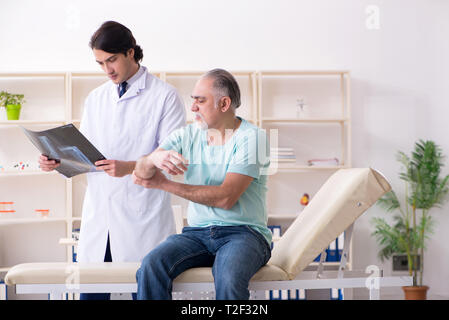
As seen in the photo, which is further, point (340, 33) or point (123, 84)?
point (340, 33)

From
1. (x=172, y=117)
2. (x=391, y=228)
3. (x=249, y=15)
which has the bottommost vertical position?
(x=391, y=228)

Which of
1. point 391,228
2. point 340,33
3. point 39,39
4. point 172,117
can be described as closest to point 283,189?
point 391,228

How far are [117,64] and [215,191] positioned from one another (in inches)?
17.7

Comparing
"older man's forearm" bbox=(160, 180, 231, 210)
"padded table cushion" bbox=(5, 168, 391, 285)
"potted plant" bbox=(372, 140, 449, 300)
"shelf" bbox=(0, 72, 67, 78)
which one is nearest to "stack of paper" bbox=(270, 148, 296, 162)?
"potted plant" bbox=(372, 140, 449, 300)

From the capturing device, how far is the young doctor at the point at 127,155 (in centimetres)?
156

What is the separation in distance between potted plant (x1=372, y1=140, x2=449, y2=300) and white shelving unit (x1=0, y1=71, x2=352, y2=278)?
1.36 feet

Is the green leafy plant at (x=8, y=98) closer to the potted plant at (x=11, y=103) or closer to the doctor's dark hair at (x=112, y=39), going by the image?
the potted plant at (x=11, y=103)

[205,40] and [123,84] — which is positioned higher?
[205,40]

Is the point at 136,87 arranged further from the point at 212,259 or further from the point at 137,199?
the point at 212,259

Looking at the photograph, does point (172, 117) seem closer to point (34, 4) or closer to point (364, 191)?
point (364, 191)

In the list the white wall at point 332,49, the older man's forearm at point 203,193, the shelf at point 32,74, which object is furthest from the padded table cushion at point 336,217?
the shelf at point 32,74

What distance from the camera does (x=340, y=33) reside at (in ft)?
11.8

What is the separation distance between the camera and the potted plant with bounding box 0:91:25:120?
134 inches

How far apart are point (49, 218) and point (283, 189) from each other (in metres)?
1.43
